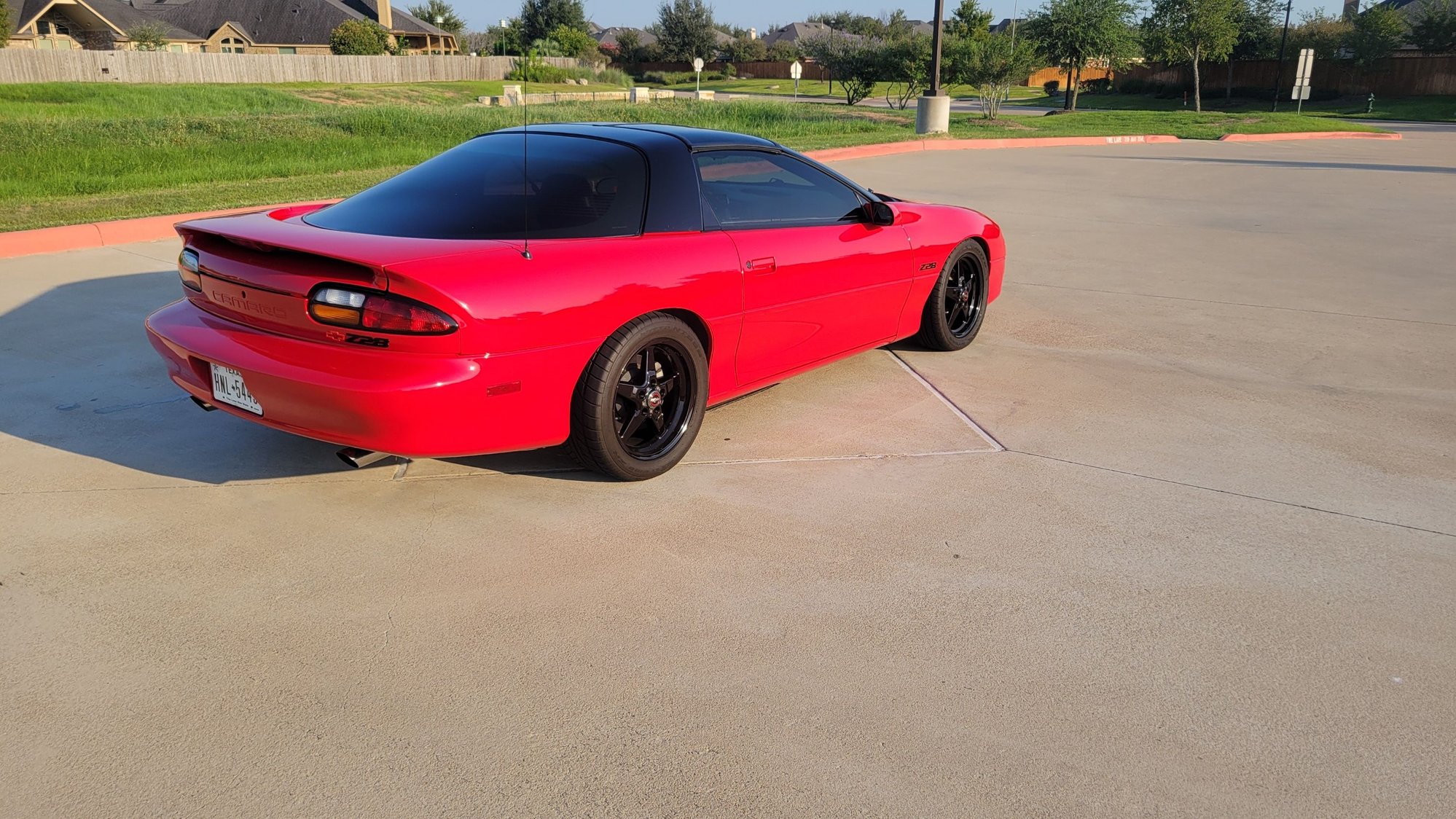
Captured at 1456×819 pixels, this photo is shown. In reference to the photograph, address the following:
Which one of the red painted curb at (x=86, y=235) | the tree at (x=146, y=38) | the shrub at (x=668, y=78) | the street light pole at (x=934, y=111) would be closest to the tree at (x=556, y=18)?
the shrub at (x=668, y=78)

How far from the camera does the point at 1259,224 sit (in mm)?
12242

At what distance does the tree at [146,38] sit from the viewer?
59.8 metres

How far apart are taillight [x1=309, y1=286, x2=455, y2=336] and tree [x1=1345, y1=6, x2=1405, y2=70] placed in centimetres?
5848

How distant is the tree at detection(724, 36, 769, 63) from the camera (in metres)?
92.1

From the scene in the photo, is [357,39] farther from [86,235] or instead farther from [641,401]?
[641,401]

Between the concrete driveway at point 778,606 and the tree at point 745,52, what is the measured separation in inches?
3557

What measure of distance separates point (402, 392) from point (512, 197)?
108 centimetres

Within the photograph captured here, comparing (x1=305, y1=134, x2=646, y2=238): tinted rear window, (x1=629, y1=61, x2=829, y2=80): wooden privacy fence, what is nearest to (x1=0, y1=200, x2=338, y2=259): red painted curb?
(x1=305, y1=134, x2=646, y2=238): tinted rear window

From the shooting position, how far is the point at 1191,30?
4681 cm

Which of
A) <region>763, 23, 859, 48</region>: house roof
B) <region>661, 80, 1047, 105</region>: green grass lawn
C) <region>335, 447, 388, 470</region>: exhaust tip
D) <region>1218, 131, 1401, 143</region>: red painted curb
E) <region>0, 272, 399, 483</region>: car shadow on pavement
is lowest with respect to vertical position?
<region>0, 272, 399, 483</region>: car shadow on pavement

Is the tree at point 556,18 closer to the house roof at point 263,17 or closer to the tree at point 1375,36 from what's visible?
the house roof at point 263,17

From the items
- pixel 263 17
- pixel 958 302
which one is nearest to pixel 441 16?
pixel 263 17

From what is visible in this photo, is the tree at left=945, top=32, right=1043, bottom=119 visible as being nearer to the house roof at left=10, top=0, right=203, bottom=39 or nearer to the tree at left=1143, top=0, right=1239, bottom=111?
the tree at left=1143, top=0, right=1239, bottom=111

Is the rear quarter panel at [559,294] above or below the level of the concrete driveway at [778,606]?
above
